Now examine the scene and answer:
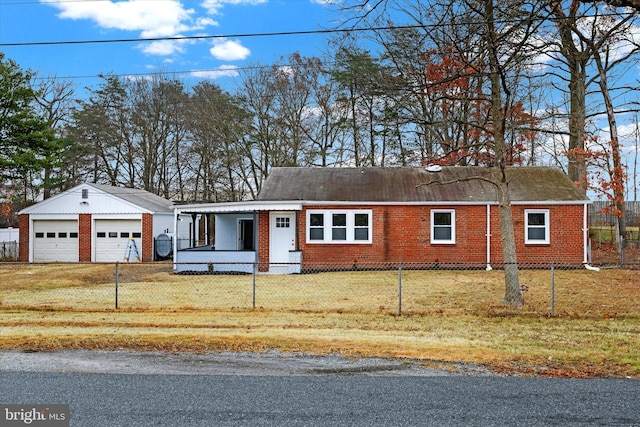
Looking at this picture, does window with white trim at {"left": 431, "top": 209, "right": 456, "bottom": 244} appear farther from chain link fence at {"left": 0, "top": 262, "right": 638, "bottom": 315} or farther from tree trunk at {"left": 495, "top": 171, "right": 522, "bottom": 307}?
tree trunk at {"left": 495, "top": 171, "right": 522, "bottom": 307}

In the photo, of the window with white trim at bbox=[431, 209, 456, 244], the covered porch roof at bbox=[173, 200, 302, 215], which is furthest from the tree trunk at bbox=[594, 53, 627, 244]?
the covered porch roof at bbox=[173, 200, 302, 215]

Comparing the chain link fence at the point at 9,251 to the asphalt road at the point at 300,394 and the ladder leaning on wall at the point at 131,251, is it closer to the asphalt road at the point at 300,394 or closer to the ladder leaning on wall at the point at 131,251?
the ladder leaning on wall at the point at 131,251

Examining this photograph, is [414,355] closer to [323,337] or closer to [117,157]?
[323,337]

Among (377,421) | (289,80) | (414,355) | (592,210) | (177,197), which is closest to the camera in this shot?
(377,421)

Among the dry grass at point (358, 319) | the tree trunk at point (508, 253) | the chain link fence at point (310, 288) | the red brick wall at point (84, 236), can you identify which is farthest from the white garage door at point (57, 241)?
the tree trunk at point (508, 253)

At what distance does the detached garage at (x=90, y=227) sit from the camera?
28.7 meters

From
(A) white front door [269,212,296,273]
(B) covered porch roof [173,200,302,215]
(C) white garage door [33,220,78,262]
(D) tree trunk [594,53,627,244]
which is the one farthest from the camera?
(C) white garage door [33,220,78,262]

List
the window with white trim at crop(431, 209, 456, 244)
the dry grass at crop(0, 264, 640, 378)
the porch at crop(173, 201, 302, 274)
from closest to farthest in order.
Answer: the dry grass at crop(0, 264, 640, 378) → the porch at crop(173, 201, 302, 274) → the window with white trim at crop(431, 209, 456, 244)

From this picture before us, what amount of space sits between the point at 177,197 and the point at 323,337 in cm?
3486

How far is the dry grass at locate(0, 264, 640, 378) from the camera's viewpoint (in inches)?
326

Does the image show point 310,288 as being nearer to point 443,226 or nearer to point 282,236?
point 282,236

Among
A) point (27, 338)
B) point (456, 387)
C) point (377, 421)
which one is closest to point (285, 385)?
point (377, 421)

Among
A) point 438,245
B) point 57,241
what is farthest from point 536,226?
point 57,241

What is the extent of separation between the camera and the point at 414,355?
7949 millimetres
